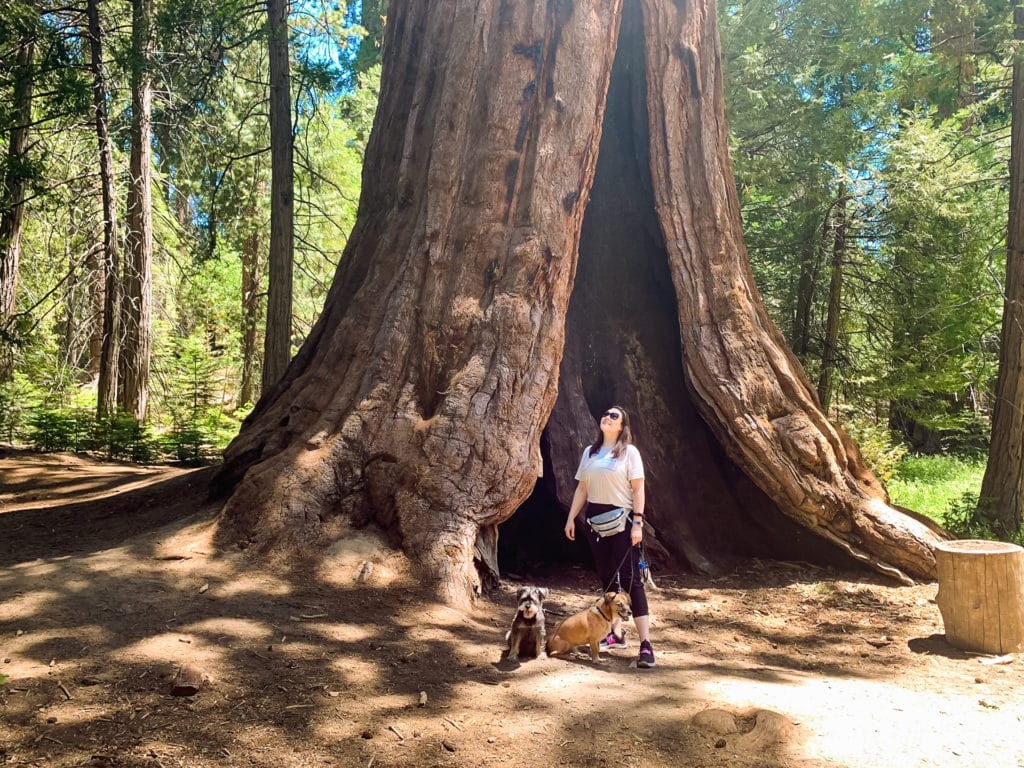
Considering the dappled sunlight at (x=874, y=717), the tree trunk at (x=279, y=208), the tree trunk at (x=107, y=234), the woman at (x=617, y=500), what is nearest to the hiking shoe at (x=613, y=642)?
the woman at (x=617, y=500)

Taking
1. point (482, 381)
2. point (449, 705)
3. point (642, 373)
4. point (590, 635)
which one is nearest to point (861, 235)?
point (642, 373)

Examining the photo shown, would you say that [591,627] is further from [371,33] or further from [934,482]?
[371,33]

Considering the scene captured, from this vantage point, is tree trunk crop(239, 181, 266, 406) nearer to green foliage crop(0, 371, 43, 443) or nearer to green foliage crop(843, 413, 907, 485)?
green foliage crop(0, 371, 43, 443)

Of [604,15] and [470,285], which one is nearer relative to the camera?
[470,285]

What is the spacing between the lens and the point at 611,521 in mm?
5125

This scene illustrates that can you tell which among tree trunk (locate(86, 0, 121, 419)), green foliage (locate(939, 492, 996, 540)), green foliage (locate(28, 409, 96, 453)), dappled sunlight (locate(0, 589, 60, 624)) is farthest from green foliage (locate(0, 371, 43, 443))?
green foliage (locate(939, 492, 996, 540))

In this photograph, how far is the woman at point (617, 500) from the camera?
16.6 feet

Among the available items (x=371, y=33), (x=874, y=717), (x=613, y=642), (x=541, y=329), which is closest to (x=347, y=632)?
(x=613, y=642)

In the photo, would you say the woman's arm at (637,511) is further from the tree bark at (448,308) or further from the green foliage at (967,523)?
the green foliage at (967,523)

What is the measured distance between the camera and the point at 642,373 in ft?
28.5

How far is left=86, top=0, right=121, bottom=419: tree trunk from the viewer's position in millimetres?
12070

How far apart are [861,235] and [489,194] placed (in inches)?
421

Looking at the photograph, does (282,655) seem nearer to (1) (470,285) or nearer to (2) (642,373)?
(1) (470,285)

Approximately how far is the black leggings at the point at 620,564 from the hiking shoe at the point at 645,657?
0.66ft
